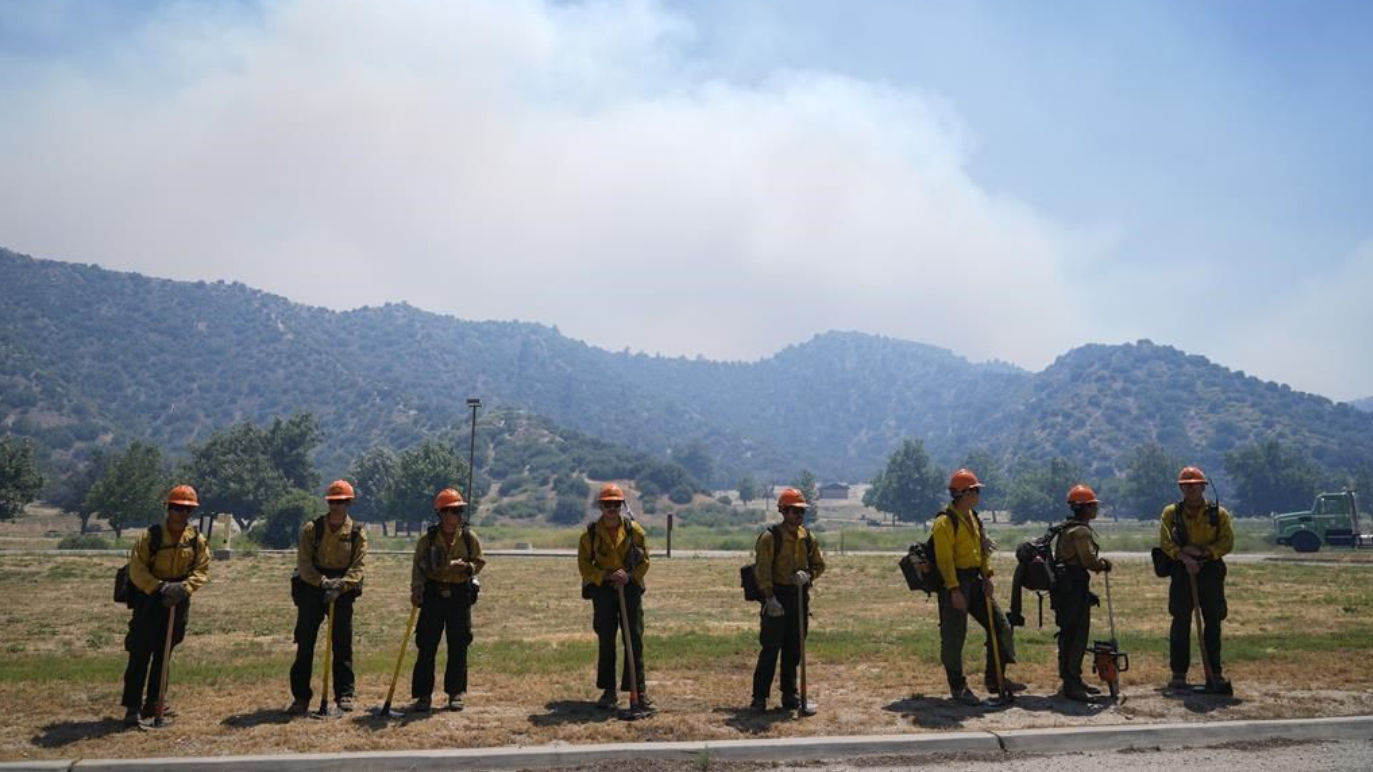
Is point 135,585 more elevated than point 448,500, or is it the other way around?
point 448,500

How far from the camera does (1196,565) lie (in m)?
9.70

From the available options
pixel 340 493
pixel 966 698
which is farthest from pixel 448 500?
pixel 966 698

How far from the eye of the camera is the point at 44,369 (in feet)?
591

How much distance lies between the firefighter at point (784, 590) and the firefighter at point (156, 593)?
540 centimetres

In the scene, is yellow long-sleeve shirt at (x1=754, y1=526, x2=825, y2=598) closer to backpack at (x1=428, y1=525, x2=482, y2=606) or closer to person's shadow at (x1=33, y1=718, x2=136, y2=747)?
backpack at (x1=428, y1=525, x2=482, y2=606)

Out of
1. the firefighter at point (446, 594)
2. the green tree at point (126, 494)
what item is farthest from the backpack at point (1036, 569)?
the green tree at point (126, 494)

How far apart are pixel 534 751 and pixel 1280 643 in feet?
39.0

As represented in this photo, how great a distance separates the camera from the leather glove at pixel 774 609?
8.74m

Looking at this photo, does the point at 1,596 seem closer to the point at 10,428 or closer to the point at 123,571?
the point at 123,571

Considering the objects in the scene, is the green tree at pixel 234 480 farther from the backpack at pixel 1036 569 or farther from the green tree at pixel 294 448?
the backpack at pixel 1036 569

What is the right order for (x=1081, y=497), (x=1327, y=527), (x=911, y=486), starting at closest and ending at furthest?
(x=1081, y=497) < (x=1327, y=527) < (x=911, y=486)

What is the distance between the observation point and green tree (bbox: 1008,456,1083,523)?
119188 millimetres

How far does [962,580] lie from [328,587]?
21.4ft

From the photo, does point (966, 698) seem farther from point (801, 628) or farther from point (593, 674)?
point (593, 674)
